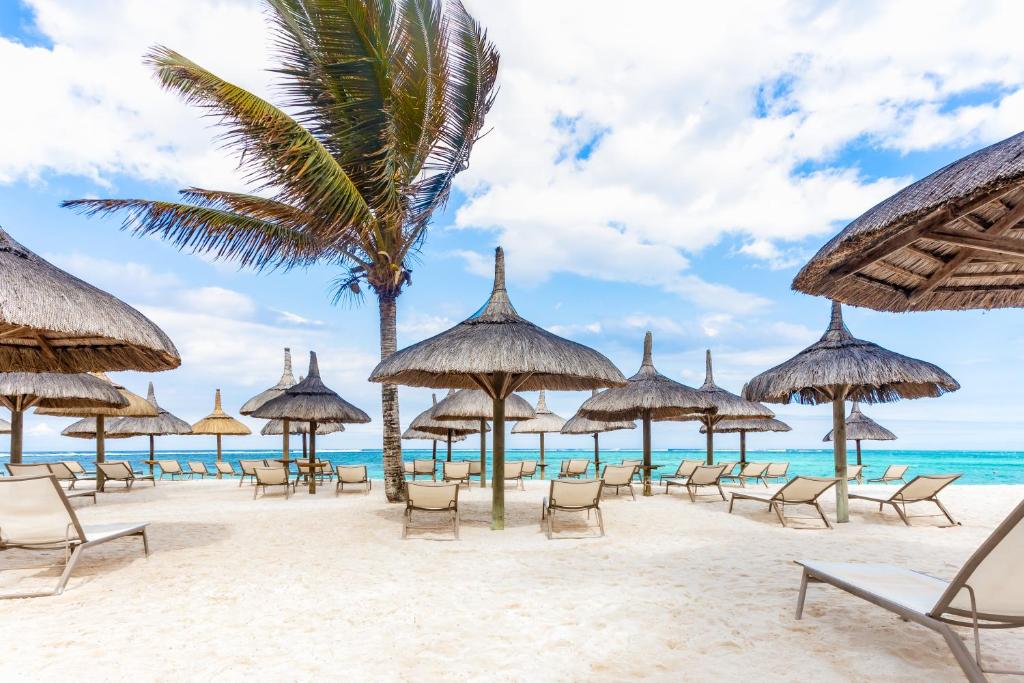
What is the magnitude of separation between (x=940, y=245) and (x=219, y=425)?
62.0ft

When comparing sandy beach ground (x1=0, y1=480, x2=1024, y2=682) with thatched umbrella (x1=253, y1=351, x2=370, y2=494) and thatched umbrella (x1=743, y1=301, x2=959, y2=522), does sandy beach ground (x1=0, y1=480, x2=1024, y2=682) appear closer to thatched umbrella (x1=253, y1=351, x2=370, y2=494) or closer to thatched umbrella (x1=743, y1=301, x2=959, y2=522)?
thatched umbrella (x1=743, y1=301, x2=959, y2=522)

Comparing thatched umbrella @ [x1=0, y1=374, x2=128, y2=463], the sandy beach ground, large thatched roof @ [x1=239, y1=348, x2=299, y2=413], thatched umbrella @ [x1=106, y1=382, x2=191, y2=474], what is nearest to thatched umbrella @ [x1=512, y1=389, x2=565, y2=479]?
large thatched roof @ [x1=239, y1=348, x2=299, y2=413]

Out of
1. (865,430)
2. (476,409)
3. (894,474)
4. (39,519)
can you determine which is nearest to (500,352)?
(39,519)

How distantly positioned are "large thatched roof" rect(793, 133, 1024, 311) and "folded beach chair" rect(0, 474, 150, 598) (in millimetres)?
5805

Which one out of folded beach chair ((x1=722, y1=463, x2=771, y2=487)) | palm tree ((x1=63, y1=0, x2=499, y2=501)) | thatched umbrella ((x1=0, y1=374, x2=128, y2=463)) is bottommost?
folded beach chair ((x1=722, y1=463, x2=771, y2=487))

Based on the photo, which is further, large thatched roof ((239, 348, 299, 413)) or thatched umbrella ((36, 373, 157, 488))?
large thatched roof ((239, 348, 299, 413))

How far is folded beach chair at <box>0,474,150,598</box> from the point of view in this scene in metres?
4.05

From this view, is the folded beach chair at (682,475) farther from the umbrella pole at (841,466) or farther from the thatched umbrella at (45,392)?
the thatched umbrella at (45,392)

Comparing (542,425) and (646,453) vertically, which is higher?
(542,425)

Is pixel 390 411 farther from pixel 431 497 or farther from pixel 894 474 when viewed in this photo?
pixel 894 474

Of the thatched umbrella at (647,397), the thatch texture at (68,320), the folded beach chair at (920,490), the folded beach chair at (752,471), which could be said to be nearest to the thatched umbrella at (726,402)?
the thatched umbrella at (647,397)

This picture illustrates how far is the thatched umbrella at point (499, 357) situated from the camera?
6211mm

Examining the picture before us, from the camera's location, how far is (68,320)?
13.8 feet

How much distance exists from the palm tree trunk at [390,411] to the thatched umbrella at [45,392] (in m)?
5.05
